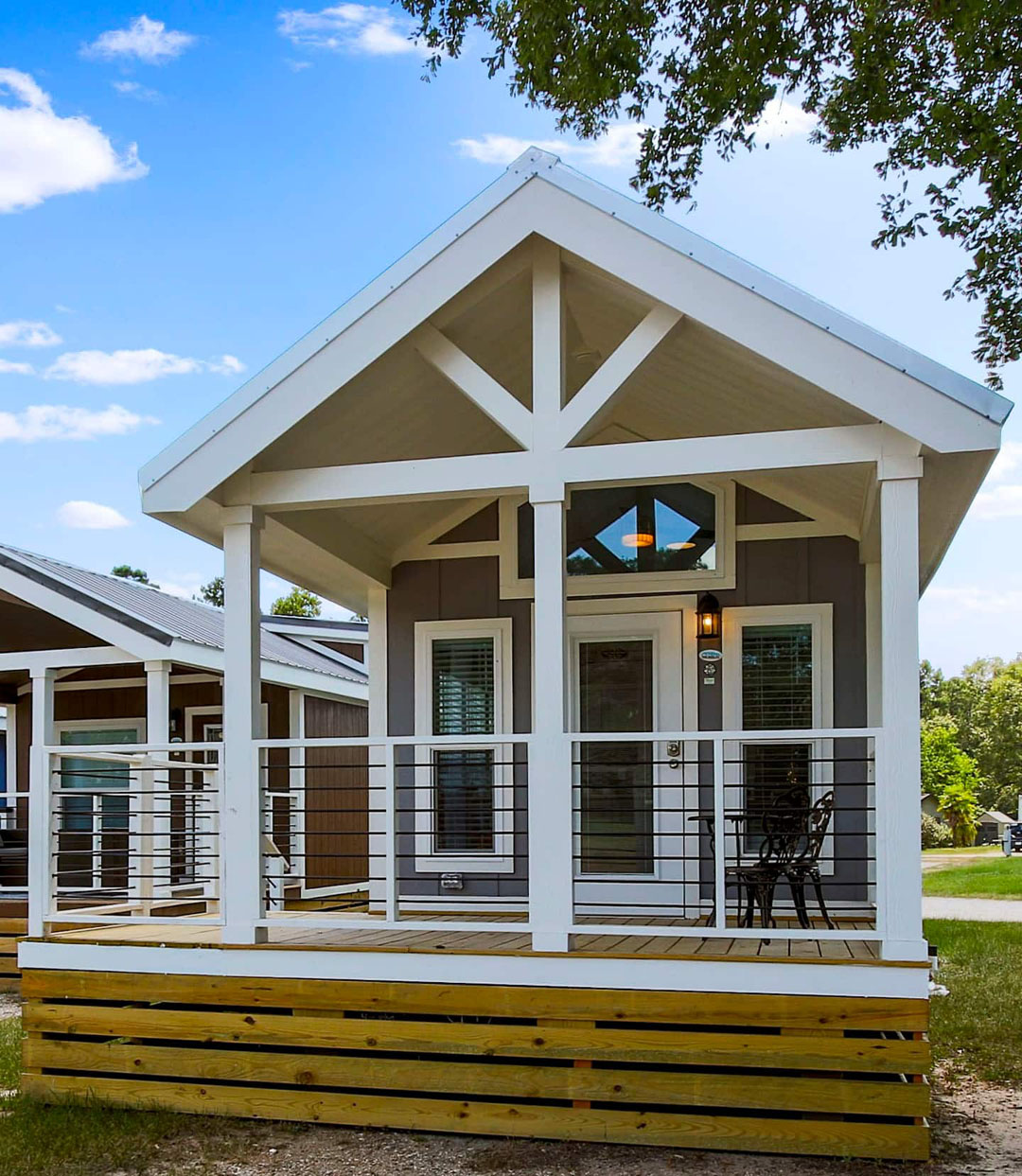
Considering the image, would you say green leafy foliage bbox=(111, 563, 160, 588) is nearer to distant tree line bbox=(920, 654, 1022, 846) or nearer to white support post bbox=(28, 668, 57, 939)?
distant tree line bbox=(920, 654, 1022, 846)

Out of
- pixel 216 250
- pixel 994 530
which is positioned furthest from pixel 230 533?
pixel 994 530

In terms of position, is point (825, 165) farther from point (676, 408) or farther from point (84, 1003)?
point (84, 1003)

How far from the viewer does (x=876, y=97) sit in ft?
30.0

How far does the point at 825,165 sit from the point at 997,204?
11.9 feet

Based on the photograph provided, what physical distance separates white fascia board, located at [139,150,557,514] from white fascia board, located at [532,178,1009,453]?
0.64 ft

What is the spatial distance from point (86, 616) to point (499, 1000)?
210 inches

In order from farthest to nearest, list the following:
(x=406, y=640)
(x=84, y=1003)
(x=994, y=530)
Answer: (x=994, y=530) < (x=406, y=640) < (x=84, y=1003)

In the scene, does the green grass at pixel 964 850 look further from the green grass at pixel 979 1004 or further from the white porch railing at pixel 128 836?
the white porch railing at pixel 128 836

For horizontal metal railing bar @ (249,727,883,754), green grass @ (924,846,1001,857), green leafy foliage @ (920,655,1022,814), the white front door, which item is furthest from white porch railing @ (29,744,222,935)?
green leafy foliage @ (920,655,1022,814)

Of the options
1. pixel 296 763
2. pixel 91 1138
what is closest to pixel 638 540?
pixel 91 1138

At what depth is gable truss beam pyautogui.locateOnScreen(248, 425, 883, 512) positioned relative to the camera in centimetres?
538

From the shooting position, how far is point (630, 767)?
7488 mm

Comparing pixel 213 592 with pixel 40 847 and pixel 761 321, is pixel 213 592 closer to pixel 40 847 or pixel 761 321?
pixel 40 847

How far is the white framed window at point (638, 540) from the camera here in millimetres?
7516
